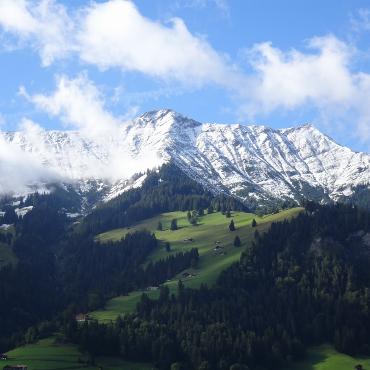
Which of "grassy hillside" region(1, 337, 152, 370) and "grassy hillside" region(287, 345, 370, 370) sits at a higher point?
"grassy hillside" region(1, 337, 152, 370)

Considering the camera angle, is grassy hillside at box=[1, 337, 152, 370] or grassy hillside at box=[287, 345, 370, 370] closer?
grassy hillside at box=[1, 337, 152, 370]

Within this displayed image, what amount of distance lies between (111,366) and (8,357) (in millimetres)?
27414

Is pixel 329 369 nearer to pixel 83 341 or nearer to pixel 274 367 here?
pixel 274 367

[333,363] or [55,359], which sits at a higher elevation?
[55,359]

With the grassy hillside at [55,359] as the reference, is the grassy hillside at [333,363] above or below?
below

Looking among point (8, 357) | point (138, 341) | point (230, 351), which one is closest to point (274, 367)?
point (230, 351)

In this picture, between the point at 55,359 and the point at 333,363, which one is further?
the point at 333,363

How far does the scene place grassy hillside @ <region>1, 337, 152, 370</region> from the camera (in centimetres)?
17275

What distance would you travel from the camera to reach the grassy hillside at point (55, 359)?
173m

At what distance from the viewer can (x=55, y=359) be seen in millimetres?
178500

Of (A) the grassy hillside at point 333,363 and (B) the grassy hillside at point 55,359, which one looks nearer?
(B) the grassy hillside at point 55,359

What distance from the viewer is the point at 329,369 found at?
616 ft

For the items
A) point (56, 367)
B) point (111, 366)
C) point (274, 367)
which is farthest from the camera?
point (274, 367)

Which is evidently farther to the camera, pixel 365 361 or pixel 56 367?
pixel 365 361
